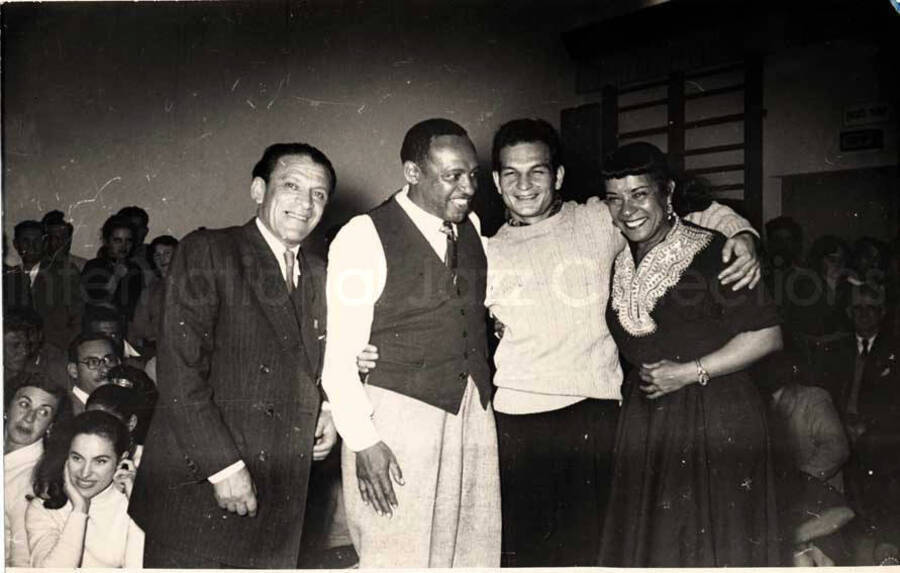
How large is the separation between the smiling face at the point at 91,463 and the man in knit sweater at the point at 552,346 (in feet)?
3.71

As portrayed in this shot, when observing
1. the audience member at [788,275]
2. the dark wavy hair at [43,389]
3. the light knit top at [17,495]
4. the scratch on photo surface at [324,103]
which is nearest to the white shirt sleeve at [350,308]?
the scratch on photo surface at [324,103]

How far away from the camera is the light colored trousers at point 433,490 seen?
7.30ft

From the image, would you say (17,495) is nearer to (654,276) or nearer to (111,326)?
(111,326)

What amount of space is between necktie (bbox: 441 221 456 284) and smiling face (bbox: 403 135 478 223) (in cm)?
2

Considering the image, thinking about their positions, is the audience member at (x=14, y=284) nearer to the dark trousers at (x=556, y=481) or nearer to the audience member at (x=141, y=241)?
the audience member at (x=141, y=241)

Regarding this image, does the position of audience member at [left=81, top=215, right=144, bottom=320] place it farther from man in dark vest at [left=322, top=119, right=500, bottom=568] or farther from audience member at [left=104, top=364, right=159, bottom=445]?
man in dark vest at [left=322, top=119, right=500, bottom=568]

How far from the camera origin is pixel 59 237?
231cm

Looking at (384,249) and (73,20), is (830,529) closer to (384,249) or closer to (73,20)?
(384,249)

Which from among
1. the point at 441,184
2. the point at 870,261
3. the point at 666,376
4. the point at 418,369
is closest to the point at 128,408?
the point at 418,369

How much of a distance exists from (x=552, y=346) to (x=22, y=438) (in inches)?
61.9

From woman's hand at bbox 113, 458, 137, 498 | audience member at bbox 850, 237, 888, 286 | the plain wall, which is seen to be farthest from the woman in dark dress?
woman's hand at bbox 113, 458, 137, 498

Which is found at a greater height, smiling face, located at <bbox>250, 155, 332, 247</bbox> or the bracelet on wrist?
smiling face, located at <bbox>250, 155, 332, 247</bbox>

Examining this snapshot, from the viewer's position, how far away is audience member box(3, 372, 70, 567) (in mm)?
2316

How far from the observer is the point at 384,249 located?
7.34 feet
